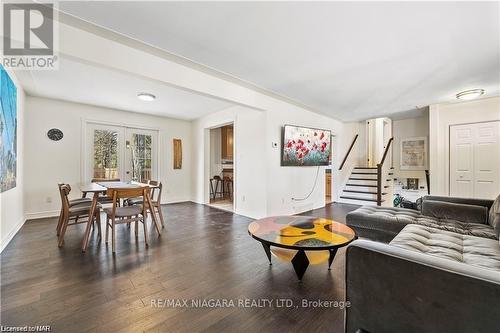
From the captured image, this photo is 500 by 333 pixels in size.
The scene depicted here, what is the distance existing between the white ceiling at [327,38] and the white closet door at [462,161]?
126cm

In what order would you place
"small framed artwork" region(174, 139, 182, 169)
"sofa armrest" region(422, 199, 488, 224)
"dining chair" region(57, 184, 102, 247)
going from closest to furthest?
"sofa armrest" region(422, 199, 488, 224) < "dining chair" region(57, 184, 102, 247) < "small framed artwork" region(174, 139, 182, 169)

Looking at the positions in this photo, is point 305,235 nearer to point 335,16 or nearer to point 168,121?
point 335,16

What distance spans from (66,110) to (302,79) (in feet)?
15.9

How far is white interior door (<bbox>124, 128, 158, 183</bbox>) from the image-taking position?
5422 millimetres

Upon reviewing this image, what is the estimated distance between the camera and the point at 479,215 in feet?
8.14

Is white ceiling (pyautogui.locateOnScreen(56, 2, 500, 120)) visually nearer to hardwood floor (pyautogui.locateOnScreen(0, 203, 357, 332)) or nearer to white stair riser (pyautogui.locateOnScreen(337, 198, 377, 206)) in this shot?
hardwood floor (pyautogui.locateOnScreen(0, 203, 357, 332))

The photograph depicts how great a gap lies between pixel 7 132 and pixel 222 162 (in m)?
5.30

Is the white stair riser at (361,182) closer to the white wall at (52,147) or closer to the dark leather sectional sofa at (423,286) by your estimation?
the dark leather sectional sofa at (423,286)

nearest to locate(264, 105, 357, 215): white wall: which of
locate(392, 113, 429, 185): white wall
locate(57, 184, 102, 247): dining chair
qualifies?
locate(392, 113, 429, 185): white wall

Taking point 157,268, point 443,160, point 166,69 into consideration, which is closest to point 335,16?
point 166,69

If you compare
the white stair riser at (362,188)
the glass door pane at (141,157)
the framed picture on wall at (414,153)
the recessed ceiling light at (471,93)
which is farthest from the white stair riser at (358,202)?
the glass door pane at (141,157)

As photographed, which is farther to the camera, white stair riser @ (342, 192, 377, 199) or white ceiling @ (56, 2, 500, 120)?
white stair riser @ (342, 192, 377, 199)

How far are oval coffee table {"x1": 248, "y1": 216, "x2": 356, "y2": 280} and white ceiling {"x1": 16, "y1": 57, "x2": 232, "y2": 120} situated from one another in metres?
2.30

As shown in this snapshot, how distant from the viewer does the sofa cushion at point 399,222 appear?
2.20 meters
